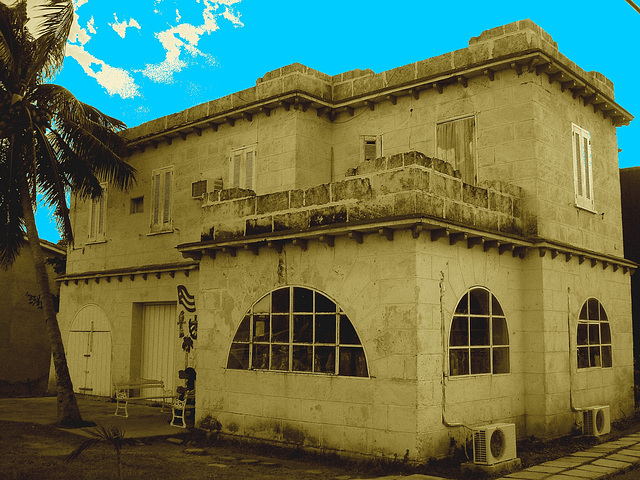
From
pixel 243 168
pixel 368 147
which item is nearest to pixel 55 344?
pixel 243 168

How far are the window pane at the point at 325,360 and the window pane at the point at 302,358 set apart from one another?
150 millimetres

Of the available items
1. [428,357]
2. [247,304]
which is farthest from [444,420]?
[247,304]

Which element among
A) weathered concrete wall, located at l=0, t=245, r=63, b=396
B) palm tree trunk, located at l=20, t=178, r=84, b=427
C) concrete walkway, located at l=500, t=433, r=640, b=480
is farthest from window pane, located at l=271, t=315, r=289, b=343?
weathered concrete wall, located at l=0, t=245, r=63, b=396

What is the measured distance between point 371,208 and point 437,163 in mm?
1180

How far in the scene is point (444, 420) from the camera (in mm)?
9414

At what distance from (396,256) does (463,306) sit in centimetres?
150

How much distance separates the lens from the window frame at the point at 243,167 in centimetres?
1461

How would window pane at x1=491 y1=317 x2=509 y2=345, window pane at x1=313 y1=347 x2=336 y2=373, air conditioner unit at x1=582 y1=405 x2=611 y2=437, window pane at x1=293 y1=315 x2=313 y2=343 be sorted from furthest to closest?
1. air conditioner unit at x1=582 y1=405 x2=611 y2=437
2. window pane at x1=491 y1=317 x2=509 y2=345
3. window pane at x1=293 y1=315 x2=313 y2=343
4. window pane at x1=313 y1=347 x2=336 y2=373

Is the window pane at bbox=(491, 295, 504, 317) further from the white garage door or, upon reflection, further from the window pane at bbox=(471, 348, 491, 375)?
the white garage door

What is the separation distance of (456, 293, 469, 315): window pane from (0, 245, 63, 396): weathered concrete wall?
16.6m

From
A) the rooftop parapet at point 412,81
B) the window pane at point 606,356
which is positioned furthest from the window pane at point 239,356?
the window pane at point 606,356

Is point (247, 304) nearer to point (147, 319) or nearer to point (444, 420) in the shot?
point (444, 420)

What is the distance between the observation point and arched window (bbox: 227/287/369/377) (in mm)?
10086

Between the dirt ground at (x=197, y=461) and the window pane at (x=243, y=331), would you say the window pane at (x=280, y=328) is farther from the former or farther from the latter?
the dirt ground at (x=197, y=461)
